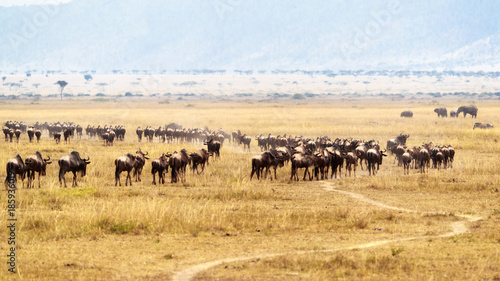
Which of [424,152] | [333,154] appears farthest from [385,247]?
[424,152]

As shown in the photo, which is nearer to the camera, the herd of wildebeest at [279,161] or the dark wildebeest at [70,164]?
the dark wildebeest at [70,164]

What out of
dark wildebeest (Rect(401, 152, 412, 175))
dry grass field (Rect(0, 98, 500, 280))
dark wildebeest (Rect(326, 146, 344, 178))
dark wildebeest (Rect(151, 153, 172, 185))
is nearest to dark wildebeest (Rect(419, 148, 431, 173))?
dark wildebeest (Rect(401, 152, 412, 175))

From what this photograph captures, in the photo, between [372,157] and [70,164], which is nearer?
[70,164]

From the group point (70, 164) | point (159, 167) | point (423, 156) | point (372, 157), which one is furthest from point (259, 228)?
point (423, 156)

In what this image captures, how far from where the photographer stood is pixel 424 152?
94.7 ft

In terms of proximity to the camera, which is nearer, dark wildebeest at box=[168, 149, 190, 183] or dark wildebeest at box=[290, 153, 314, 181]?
dark wildebeest at box=[168, 149, 190, 183]

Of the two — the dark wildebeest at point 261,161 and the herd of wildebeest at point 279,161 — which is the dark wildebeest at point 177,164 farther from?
the dark wildebeest at point 261,161

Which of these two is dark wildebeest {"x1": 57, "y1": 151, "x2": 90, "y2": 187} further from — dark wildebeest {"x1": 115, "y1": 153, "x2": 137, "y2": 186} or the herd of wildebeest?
dark wildebeest {"x1": 115, "y1": 153, "x2": 137, "y2": 186}

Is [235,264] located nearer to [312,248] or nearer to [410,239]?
[312,248]

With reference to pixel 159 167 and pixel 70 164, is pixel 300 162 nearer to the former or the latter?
pixel 159 167

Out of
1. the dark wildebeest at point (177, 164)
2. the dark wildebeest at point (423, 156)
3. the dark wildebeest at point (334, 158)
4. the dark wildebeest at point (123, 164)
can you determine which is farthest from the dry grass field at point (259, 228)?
the dark wildebeest at point (423, 156)

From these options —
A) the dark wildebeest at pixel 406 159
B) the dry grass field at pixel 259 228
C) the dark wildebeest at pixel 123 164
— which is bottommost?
the dry grass field at pixel 259 228

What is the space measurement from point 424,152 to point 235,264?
1779cm

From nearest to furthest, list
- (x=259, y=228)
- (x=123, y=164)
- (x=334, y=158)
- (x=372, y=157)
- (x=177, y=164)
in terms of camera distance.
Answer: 1. (x=259, y=228)
2. (x=123, y=164)
3. (x=177, y=164)
4. (x=334, y=158)
5. (x=372, y=157)
